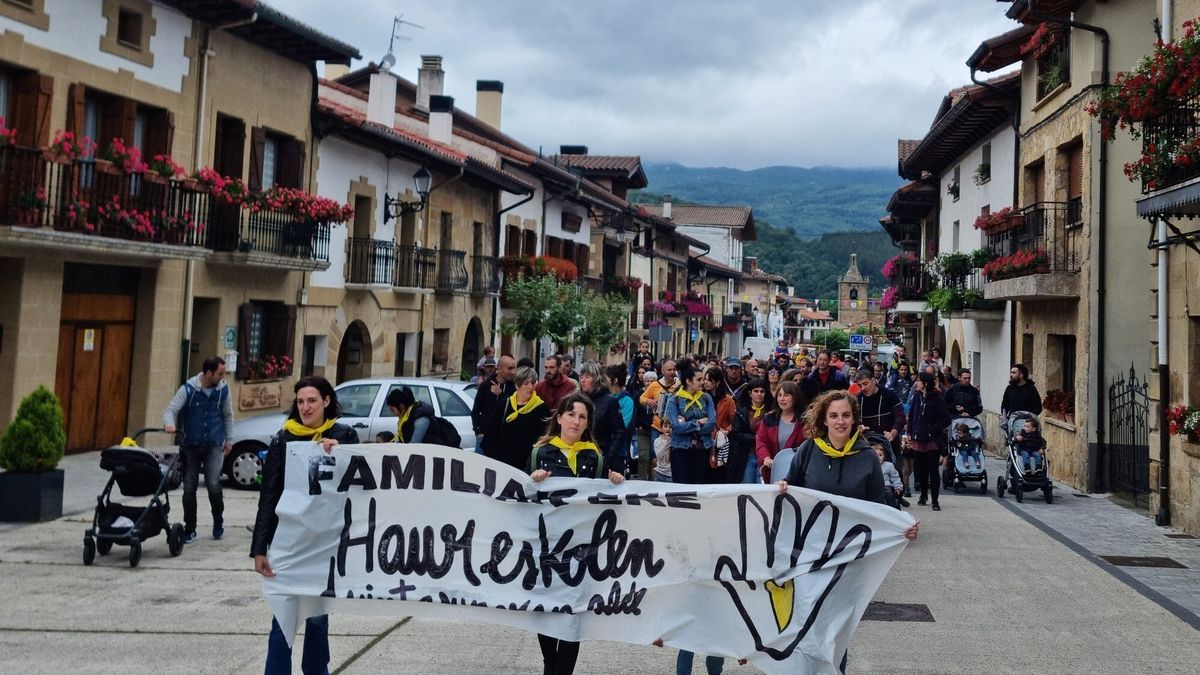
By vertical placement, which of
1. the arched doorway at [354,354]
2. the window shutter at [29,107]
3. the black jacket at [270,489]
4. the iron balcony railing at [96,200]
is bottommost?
the black jacket at [270,489]

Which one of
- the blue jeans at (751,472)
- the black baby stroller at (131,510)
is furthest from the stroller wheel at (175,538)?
the blue jeans at (751,472)

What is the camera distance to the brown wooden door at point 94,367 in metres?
16.8

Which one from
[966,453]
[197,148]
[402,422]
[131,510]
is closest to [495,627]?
[402,422]

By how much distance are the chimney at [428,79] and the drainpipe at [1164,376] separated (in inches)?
1053

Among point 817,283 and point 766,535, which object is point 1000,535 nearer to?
point 766,535

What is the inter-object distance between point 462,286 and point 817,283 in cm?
17397

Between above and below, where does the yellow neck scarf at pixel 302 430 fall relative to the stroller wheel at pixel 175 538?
above

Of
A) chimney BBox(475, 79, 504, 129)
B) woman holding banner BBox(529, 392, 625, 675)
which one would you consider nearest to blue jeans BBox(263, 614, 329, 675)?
woman holding banner BBox(529, 392, 625, 675)

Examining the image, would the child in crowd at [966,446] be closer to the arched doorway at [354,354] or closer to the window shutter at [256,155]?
the window shutter at [256,155]

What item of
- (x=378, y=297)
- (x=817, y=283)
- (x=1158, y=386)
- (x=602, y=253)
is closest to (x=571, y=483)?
(x=1158, y=386)

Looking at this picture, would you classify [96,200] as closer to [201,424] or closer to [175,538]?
[201,424]

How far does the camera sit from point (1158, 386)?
45.9 feet

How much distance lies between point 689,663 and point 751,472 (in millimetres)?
5173

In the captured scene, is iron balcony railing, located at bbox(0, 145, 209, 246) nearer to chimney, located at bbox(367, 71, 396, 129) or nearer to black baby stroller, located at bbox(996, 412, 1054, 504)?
chimney, located at bbox(367, 71, 396, 129)
